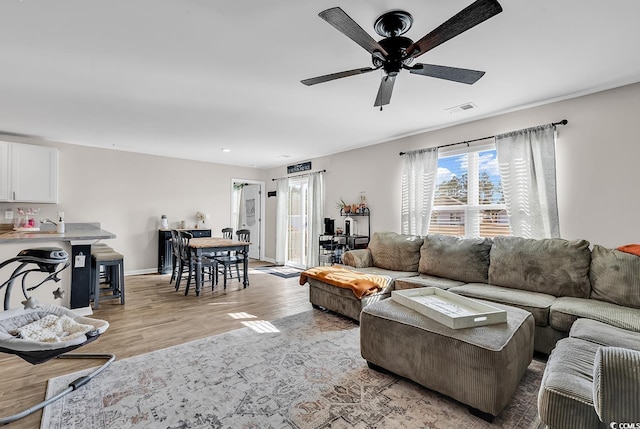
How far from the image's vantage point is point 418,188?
171 inches

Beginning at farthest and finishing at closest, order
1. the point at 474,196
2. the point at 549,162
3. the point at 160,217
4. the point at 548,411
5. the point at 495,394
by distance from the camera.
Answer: the point at 160,217 < the point at 474,196 < the point at 549,162 < the point at 495,394 < the point at 548,411

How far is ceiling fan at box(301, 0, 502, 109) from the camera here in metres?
1.49

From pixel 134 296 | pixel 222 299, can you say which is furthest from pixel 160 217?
pixel 222 299

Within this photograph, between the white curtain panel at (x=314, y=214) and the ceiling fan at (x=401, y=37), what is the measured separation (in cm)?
380

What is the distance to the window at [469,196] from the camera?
3.71 metres

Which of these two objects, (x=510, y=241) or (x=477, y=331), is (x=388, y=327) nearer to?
(x=477, y=331)

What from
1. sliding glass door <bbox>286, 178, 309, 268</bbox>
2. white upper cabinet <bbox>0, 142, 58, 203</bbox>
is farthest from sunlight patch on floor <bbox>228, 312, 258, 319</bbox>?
white upper cabinet <bbox>0, 142, 58, 203</bbox>

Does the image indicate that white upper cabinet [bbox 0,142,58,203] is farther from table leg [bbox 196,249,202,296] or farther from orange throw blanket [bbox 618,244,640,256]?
orange throw blanket [bbox 618,244,640,256]

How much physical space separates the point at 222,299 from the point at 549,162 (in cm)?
435

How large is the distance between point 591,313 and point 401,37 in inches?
96.6

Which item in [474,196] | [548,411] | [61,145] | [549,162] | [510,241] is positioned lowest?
[548,411]

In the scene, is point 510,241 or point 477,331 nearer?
point 477,331

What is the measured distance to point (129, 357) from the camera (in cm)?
242

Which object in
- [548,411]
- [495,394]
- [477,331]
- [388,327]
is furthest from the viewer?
[388,327]
